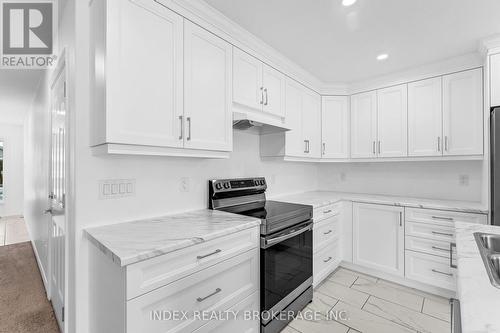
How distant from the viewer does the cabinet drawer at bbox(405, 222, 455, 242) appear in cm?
236

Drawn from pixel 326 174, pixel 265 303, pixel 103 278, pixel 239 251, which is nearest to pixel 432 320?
pixel 265 303

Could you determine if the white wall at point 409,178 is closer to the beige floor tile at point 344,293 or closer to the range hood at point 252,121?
the beige floor tile at point 344,293

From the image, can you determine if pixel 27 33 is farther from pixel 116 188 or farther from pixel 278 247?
pixel 278 247

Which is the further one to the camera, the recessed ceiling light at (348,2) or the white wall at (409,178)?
the white wall at (409,178)

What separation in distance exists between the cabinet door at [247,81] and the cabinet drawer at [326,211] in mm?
1236

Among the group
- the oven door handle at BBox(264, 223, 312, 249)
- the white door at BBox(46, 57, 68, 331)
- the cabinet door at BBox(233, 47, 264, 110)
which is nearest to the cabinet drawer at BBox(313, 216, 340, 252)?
the oven door handle at BBox(264, 223, 312, 249)

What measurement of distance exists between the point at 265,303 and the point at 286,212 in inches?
27.2

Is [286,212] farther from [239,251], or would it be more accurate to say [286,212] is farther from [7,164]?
[7,164]

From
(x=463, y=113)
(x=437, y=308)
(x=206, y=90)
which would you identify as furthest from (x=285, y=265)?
(x=463, y=113)

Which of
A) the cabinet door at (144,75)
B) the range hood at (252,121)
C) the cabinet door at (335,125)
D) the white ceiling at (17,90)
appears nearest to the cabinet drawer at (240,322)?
the cabinet door at (144,75)

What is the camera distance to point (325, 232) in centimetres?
262

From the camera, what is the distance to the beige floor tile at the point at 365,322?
6.28ft

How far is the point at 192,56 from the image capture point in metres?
1.65

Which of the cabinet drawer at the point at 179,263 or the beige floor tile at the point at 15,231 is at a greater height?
the cabinet drawer at the point at 179,263
